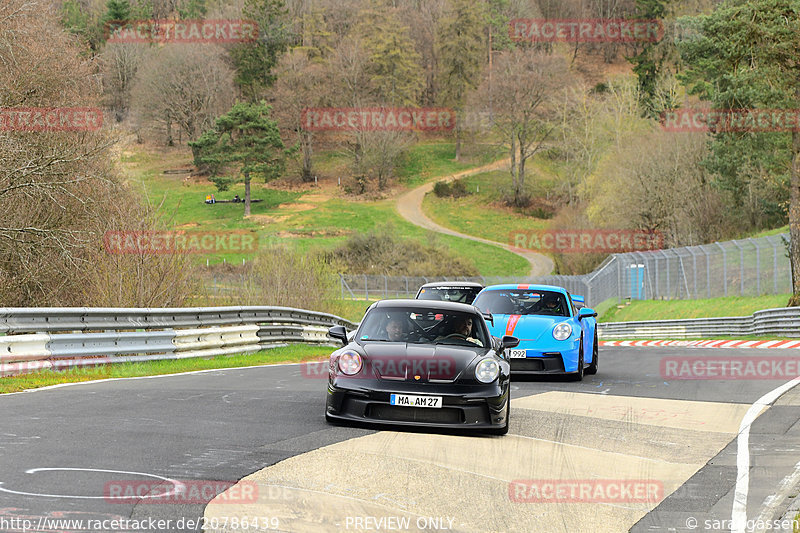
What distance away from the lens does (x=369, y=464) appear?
7.70 metres

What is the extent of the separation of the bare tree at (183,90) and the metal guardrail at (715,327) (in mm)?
80722

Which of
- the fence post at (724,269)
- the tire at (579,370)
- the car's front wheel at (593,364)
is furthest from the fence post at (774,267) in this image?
the tire at (579,370)

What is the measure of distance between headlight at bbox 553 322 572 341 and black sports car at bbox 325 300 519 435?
18.4ft

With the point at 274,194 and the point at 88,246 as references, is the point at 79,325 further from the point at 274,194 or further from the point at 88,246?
the point at 274,194

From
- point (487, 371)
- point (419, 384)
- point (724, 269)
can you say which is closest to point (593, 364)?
point (487, 371)

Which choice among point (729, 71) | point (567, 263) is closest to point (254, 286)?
point (729, 71)

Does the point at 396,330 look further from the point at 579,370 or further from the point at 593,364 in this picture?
the point at 593,364

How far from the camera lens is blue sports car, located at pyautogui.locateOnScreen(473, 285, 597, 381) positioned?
52.0 ft

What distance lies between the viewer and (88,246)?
2244 cm

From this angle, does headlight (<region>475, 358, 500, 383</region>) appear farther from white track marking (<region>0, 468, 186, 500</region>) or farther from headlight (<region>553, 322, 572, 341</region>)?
headlight (<region>553, 322, 572, 341</region>)

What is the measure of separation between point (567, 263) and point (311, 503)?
72.5 metres

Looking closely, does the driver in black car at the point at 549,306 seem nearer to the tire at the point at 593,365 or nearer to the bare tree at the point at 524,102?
the tire at the point at 593,365

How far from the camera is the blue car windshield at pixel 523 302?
16.7m

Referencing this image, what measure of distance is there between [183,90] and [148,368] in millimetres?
104393
